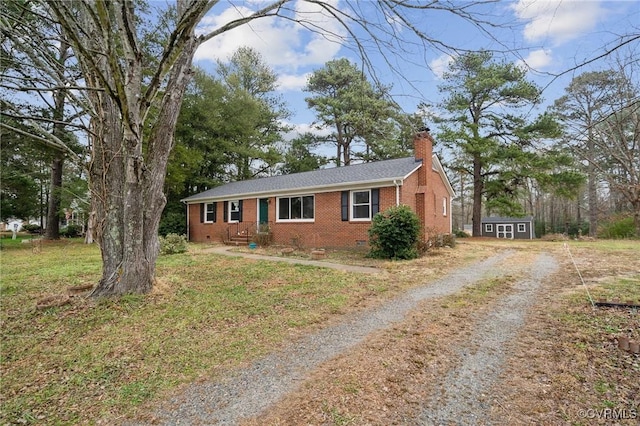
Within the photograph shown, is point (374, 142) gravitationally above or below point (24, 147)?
above

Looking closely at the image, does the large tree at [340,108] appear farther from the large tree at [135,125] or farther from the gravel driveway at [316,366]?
the gravel driveway at [316,366]

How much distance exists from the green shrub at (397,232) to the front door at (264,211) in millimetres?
7150

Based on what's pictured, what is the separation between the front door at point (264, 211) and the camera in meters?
15.5

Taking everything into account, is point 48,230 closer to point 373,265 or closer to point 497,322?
point 373,265

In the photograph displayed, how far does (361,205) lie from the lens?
12.3 m

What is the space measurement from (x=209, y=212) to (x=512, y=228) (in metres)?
→ 30.8

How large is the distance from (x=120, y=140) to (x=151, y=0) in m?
2.36

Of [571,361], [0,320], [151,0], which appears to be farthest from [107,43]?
[571,361]

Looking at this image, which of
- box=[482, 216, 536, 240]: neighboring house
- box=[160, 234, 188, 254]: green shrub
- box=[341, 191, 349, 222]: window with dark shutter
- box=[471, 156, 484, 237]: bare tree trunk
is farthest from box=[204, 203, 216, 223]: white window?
box=[482, 216, 536, 240]: neighboring house

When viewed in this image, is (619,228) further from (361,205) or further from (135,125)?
(135,125)

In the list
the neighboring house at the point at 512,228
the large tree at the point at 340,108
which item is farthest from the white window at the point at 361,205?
the neighboring house at the point at 512,228

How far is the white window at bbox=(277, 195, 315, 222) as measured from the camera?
45.6 feet

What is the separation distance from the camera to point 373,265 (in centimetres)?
855

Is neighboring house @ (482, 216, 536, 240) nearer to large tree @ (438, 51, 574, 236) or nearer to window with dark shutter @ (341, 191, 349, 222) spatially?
large tree @ (438, 51, 574, 236)
